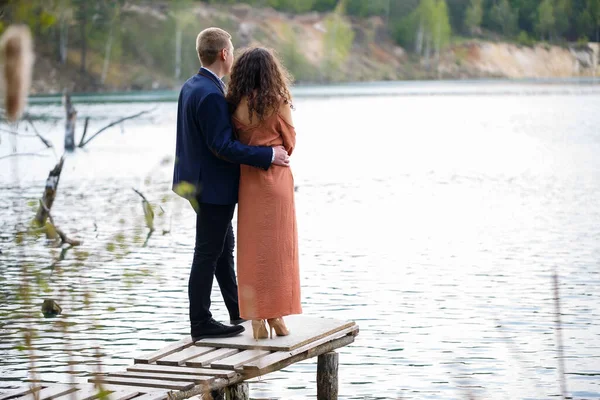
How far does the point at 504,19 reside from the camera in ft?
526

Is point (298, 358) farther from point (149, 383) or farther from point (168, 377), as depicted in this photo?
point (149, 383)

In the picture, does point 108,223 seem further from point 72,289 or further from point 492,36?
point 492,36

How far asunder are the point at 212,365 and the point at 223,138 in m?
1.27

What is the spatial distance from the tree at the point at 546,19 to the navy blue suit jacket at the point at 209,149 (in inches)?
6076

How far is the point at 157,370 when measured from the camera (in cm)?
600

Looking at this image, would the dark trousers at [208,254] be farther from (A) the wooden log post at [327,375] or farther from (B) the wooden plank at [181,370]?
(A) the wooden log post at [327,375]

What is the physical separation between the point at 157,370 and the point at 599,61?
15455cm

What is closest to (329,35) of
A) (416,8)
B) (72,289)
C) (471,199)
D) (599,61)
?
(416,8)

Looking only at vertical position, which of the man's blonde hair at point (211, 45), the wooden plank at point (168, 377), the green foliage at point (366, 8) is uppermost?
the green foliage at point (366, 8)

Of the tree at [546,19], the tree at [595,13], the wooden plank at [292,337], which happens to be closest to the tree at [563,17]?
the tree at [546,19]

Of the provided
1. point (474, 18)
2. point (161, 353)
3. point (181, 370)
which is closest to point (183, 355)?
point (161, 353)

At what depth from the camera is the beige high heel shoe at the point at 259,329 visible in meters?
6.49

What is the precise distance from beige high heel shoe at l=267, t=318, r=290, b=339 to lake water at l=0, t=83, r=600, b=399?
0.90 m

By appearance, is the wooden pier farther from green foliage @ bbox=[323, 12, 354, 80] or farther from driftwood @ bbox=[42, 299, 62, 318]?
green foliage @ bbox=[323, 12, 354, 80]
